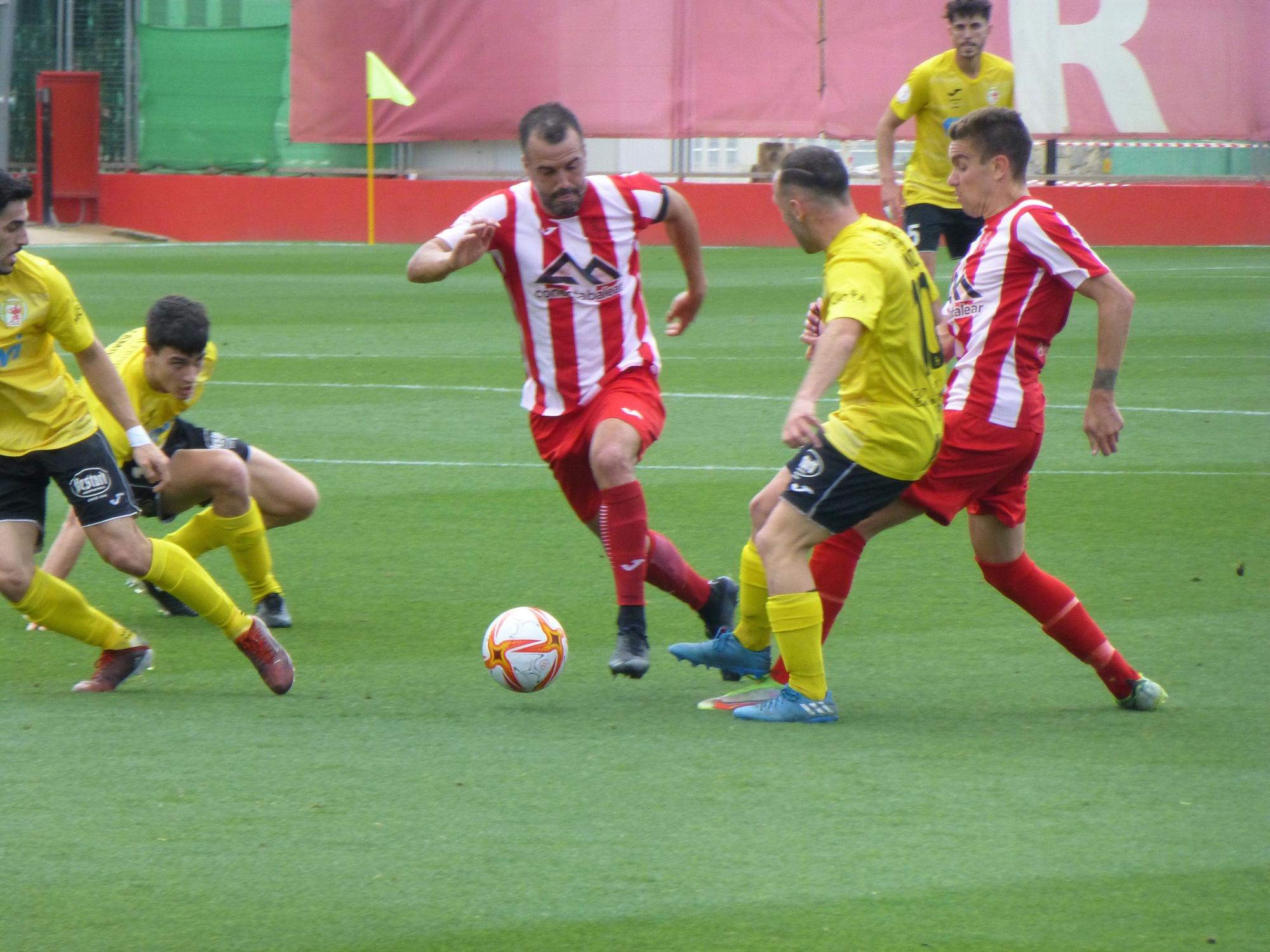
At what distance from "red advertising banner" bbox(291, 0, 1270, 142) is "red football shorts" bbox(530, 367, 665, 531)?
60.7ft

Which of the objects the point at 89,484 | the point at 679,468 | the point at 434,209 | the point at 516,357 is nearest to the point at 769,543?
the point at 89,484

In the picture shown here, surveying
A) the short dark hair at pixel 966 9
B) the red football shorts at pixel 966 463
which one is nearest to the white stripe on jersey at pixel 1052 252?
the red football shorts at pixel 966 463

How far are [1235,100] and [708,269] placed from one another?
304 inches

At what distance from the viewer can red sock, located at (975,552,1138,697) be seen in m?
4.91

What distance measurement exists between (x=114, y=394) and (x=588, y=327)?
4.96 feet

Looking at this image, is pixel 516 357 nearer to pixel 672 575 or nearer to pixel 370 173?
pixel 672 575

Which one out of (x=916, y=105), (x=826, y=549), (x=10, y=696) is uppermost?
(x=916, y=105)

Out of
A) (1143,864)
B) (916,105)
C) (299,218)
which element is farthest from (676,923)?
(299,218)

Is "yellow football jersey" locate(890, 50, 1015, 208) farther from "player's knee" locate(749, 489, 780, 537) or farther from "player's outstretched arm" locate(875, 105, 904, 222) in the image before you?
"player's knee" locate(749, 489, 780, 537)

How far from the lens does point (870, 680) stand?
207 inches

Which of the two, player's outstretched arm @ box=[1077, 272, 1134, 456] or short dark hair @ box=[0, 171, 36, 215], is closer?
player's outstretched arm @ box=[1077, 272, 1134, 456]

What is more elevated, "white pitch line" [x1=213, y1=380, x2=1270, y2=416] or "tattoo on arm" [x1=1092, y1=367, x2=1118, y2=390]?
"tattoo on arm" [x1=1092, y1=367, x2=1118, y2=390]

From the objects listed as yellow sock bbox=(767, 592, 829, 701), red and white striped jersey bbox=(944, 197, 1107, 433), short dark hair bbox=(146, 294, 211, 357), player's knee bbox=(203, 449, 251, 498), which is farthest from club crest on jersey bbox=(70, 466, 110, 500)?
red and white striped jersey bbox=(944, 197, 1107, 433)

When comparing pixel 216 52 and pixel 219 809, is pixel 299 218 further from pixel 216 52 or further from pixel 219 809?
pixel 219 809
